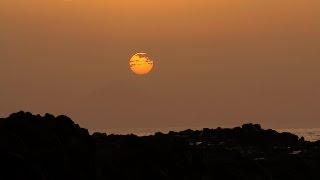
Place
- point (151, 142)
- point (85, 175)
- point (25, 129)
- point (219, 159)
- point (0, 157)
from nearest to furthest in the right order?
point (0, 157) → point (85, 175) → point (25, 129) → point (151, 142) → point (219, 159)

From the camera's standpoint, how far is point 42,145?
→ 27891 millimetres

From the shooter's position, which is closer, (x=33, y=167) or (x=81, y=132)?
(x=33, y=167)

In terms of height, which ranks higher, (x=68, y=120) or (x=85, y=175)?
(x=68, y=120)

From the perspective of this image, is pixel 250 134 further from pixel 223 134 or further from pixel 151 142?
pixel 151 142

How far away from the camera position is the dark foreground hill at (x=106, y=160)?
2525 centimetres

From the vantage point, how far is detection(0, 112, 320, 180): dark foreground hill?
25.2m

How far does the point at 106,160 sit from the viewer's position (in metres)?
31.5

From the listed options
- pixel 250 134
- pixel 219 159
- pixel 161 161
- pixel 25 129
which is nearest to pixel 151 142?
pixel 161 161

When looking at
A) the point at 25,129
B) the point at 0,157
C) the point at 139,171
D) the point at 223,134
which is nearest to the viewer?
the point at 0,157

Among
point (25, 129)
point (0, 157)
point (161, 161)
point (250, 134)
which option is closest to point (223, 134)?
point (250, 134)

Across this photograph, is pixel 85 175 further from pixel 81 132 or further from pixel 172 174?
pixel 172 174

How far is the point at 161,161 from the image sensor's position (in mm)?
33531

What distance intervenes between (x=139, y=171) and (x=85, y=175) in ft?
16.8

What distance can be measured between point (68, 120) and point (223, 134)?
48489 mm
